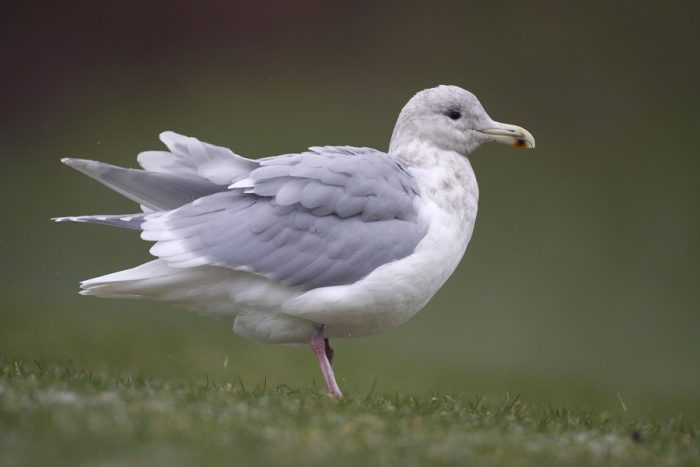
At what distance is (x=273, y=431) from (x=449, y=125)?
2.83 meters

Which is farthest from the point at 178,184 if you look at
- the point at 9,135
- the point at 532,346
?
the point at 9,135

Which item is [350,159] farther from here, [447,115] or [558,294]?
[558,294]

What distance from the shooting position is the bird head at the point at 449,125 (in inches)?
287

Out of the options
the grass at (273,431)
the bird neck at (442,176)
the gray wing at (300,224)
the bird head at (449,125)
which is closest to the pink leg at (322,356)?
the grass at (273,431)

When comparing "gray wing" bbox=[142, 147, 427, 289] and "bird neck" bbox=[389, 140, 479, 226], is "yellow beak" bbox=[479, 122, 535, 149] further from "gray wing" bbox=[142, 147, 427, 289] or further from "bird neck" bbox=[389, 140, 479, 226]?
"gray wing" bbox=[142, 147, 427, 289]

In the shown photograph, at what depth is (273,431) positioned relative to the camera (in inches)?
202

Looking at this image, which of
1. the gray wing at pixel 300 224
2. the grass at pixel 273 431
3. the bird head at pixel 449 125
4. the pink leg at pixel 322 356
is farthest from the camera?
the bird head at pixel 449 125

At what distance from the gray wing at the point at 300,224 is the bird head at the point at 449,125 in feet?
2.67

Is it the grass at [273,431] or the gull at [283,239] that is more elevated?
the gull at [283,239]

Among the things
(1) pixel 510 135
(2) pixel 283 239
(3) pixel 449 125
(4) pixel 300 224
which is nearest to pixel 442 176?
(3) pixel 449 125

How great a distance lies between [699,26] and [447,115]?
14001 millimetres

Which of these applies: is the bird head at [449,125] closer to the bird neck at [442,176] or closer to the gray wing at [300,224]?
the bird neck at [442,176]

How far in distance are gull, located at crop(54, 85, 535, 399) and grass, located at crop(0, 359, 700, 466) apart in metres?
0.47

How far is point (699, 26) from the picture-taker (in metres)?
20.0
